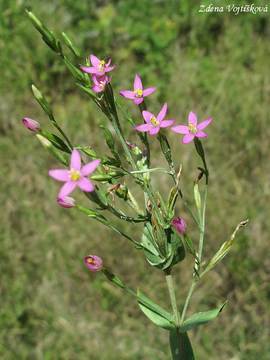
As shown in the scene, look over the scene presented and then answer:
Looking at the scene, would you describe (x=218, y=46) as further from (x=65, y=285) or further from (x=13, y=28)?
(x=65, y=285)

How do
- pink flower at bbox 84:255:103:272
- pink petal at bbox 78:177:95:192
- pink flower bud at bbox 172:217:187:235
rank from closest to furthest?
pink petal at bbox 78:177:95:192 < pink flower bud at bbox 172:217:187:235 < pink flower at bbox 84:255:103:272

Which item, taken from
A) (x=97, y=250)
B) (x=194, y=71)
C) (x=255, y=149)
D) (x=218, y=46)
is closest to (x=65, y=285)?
(x=97, y=250)

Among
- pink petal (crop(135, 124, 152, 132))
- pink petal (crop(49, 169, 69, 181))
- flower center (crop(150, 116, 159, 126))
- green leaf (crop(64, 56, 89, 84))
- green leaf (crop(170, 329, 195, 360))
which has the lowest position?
green leaf (crop(170, 329, 195, 360))

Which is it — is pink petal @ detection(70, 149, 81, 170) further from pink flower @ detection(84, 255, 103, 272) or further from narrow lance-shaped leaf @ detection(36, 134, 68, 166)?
pink flower @ detection(84, 255, 103, 272)

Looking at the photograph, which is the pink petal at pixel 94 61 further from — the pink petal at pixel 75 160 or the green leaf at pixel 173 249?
the green leaf at pixel 173 249

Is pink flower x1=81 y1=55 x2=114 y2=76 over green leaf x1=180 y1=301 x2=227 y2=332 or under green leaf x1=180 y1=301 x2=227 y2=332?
over

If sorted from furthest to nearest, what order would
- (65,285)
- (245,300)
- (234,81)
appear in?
1. (234,81)
2. (65,285)
3. (245,300)

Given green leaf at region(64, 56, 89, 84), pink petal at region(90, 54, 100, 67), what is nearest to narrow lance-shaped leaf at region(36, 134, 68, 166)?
green leaf at region(64, 56, 89, 84)

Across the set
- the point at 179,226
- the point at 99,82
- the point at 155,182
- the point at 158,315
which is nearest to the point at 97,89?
the point at 99,82
